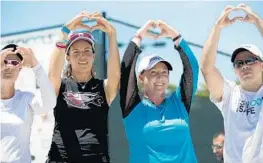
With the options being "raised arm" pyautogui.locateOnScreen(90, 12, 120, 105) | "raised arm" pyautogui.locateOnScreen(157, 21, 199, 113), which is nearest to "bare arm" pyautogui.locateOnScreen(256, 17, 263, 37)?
"raised arm" pyautogui.locateOnScreen(157, 21, 199, 113)

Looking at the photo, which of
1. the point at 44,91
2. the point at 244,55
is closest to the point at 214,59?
the point at 244,55

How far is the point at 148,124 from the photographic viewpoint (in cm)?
334

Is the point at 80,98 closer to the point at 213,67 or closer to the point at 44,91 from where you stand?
the point at 44,91

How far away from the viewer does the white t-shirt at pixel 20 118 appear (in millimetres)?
3115

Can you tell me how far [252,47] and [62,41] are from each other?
1558mm

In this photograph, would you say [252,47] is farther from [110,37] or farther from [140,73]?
[110,37]

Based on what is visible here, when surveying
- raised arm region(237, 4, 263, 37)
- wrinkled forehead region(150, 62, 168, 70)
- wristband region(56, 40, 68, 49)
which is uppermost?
raised arm region(237, 4, 263, 37)

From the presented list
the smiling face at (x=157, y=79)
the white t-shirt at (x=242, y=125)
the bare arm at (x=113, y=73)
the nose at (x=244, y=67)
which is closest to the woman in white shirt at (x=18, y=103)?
the bare arm at (x=113, y=73)

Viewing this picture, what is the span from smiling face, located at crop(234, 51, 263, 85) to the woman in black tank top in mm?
992

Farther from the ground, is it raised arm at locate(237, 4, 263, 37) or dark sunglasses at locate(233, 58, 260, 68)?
raised arm at locate(237, 4, 263, 37)

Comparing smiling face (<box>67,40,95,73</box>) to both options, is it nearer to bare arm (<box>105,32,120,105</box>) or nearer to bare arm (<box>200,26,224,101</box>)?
bare arm (<box>105,32,120,105</box>)

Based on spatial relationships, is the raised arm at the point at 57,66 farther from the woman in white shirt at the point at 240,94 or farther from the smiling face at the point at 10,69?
the woman in white shirt at the point at 240,94

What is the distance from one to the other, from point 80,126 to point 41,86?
454 millimetres

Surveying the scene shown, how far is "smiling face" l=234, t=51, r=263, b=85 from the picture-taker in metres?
3.37
